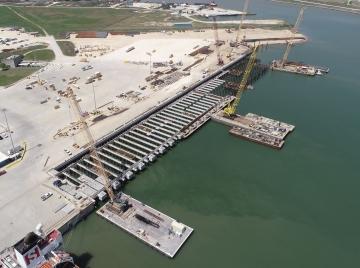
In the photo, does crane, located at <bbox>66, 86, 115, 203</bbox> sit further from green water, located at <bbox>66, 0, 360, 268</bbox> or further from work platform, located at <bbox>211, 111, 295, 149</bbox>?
work platform, located at <bbox>211, 111, 295, 149</bbox>

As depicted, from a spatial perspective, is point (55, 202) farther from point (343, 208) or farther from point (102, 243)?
point (343, 208)

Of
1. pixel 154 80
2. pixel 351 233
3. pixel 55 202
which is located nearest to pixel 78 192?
pixel 55 202

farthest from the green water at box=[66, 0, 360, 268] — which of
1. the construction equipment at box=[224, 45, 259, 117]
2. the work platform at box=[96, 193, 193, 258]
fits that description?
the construction equipment at box=[224, 45, 259, 117]

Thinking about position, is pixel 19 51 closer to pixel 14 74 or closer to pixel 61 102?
pixel 14 74

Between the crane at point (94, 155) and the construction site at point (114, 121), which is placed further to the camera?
the crane at point (94, 155)

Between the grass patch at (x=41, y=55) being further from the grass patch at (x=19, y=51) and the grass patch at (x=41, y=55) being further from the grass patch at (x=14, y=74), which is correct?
the grass patch at (x=14, y=74)

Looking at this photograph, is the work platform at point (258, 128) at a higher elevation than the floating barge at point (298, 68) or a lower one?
higher

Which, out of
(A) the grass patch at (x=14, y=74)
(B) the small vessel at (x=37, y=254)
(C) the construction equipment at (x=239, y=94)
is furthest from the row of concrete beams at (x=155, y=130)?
(A) the grass patch at (x=14, y=74)
